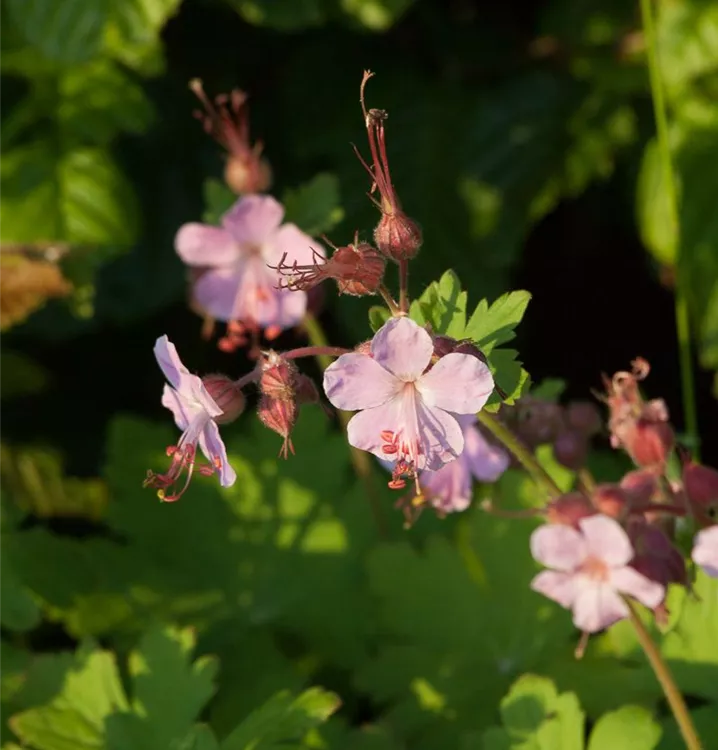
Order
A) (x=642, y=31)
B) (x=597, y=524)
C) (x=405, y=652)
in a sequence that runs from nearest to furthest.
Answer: (x=597, y=524) → (x=405, y=652) → (x=642, y=31)

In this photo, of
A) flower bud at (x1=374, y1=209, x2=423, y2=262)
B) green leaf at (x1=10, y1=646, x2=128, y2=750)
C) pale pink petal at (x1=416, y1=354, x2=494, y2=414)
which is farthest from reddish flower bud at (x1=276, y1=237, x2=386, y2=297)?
green leaf at (x1=10, y1=646, x2=128, y2=750)

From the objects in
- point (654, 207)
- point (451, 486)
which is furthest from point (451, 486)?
point (654, 207)

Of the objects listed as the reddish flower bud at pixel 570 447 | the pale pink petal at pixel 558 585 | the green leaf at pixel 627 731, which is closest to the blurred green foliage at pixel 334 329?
the green leaf at pixel 627 731

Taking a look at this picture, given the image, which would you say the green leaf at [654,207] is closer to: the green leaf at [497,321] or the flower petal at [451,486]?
the flower petal at [451,486]

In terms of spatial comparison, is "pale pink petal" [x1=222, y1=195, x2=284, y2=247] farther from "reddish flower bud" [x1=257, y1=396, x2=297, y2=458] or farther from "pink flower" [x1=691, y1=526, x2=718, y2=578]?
"pink flower" [x1=691, y1=526, x2=718, y2=578]

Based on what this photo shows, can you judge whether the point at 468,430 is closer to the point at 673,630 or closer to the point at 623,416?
the point at 623,416

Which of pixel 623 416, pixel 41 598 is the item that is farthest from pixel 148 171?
pixel 623 416
